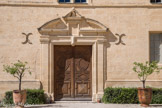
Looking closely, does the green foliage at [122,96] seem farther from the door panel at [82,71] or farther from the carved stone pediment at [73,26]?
the carved stone pediment at [73,26]

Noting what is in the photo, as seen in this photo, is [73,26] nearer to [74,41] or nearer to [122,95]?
[74,41]

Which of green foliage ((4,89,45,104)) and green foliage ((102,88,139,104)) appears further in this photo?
green foliage ((102,88,139,104))

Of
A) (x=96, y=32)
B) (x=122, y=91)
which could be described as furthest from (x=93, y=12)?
(x=122, y=91)

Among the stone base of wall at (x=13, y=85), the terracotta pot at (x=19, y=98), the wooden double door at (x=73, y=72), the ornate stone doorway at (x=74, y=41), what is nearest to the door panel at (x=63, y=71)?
the wooden double door at (x=73, y=72)

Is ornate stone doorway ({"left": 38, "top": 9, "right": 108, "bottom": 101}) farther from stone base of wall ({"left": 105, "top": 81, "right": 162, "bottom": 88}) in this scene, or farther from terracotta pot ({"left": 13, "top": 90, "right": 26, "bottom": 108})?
terracotta pot ({"left": 13, "top": 90, "right": 26, "bottom": 108})

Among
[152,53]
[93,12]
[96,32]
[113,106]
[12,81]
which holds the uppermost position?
[93,12]

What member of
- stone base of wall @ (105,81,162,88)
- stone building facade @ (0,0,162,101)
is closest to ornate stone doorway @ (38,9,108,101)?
stone building facade @ (0,0,162,101)

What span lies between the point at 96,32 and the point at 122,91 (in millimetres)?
3124

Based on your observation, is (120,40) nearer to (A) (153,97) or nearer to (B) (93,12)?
(B) (93,12)

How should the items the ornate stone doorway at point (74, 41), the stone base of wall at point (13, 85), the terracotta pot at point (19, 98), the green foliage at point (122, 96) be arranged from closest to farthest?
the terracotta pot at point (19, 98) < the green foliage at point (122, 96) < the stone base of wall at point (13, 85) < the ornate stone doorway at point (74, 41)

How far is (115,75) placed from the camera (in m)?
15.0

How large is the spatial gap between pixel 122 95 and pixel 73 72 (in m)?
2.69

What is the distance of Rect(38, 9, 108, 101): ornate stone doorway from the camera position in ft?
48.5

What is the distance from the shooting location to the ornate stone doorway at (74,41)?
14773mm
